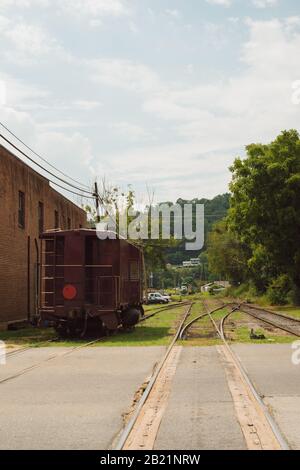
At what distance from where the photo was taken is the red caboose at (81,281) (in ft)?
68.6

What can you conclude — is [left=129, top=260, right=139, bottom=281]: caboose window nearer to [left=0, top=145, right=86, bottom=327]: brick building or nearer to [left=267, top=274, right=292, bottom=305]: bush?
[left=0, top=145, right=86, bottom=327]: brick building

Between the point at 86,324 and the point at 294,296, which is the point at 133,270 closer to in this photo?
the point at 86,324

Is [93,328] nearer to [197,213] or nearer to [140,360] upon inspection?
[140,360]

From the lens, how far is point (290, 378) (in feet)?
38.4

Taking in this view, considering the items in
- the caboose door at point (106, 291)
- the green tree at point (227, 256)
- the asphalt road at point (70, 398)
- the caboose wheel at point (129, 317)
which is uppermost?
the green tree at point (227, 256)

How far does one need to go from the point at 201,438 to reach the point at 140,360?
7976 mm

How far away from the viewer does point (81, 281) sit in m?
21.0

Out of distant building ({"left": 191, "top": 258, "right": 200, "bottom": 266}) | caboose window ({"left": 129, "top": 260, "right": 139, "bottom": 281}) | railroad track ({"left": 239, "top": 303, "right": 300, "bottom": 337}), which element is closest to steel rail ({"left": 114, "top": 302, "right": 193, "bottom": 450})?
railroad track ({"left": 239, "top": 303, "right": 300, "bottom": 337})

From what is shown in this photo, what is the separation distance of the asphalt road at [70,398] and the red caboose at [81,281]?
168 inches

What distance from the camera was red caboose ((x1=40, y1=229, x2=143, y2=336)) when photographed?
824 inches

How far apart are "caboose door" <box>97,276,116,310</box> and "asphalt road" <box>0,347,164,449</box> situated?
453 centimetres

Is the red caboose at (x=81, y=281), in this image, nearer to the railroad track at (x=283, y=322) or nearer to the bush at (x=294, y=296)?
the railroad track at (x=283, y=322)

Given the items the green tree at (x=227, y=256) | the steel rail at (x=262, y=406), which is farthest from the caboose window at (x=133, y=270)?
the green tree at (x=227, y=256)
